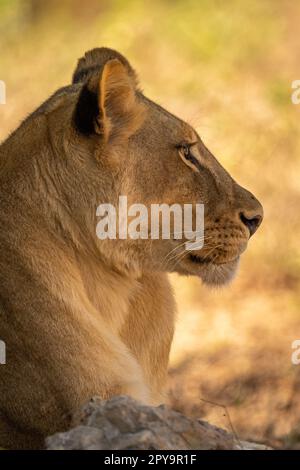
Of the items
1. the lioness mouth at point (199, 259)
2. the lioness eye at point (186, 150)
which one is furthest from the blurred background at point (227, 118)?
the lioness mouth at point (199, 259)

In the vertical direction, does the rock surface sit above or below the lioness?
below

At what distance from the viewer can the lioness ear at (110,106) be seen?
321 cm

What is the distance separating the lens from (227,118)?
342 inches

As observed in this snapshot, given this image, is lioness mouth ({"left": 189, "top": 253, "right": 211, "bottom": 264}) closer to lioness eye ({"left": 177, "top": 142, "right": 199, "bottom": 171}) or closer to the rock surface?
lioness eye ({"left": 177, "top": 142, "right": 199, "bottom": 171})

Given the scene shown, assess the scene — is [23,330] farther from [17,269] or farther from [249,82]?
[249,82]

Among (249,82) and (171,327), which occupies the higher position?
(249,82)

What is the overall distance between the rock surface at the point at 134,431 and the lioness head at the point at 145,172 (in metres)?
0.77

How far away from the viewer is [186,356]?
6.76 metres

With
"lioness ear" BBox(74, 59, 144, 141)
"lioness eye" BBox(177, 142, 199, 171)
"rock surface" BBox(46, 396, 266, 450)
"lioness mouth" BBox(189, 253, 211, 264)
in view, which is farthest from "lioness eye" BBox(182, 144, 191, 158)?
"rock surface" BBox(46, 396, 266, 450)

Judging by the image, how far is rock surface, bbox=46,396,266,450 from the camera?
2545mm

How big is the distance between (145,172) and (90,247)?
296 millimetres

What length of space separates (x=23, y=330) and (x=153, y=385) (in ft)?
1.94

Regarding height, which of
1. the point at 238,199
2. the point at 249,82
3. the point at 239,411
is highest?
the point at 249,82
